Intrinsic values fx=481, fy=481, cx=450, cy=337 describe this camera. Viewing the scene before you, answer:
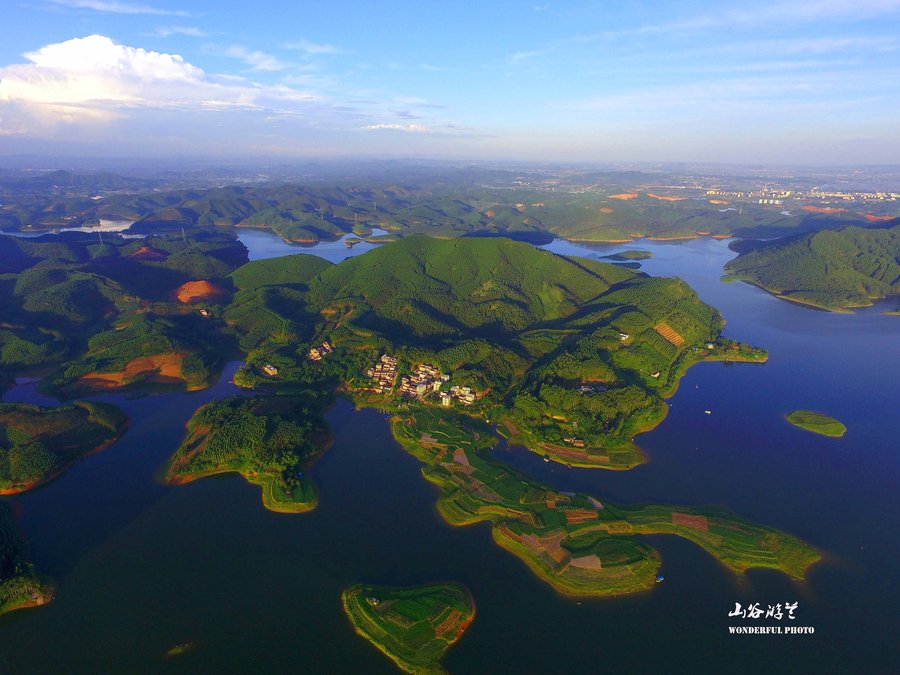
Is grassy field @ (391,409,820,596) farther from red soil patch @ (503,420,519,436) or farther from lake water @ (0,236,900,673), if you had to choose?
red soil patch @ (503,420,519,436)

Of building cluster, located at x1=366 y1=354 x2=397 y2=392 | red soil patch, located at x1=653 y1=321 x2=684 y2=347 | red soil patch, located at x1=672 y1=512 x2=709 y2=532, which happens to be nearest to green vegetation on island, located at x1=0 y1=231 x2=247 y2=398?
building cluster, located at x1=366 y1=354 x2=397 y2=392

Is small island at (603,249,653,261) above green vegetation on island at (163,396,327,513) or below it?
above

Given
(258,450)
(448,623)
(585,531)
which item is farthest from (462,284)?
(448,623)

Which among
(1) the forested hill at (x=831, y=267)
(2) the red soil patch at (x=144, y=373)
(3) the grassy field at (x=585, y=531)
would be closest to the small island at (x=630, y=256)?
(1) the forested hill at (x=831, y=267)

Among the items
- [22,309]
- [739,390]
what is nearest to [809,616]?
[739,390]

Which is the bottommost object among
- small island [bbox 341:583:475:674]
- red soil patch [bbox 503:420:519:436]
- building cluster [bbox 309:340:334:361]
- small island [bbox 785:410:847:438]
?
A: small island [bbox 341:583:475:674]

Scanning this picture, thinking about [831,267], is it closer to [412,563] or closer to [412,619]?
[412,563]

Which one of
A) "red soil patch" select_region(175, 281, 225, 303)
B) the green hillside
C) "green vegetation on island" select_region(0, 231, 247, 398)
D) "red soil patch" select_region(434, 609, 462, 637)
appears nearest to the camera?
"red soil patch" select_region(434, 609, 462, 637)
